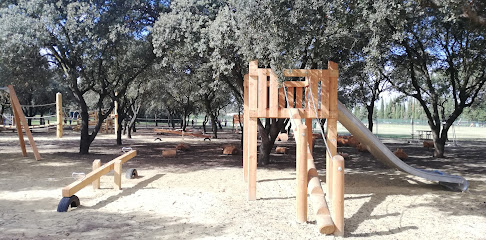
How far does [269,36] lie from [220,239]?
14.5ft

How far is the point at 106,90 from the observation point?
15.5 m

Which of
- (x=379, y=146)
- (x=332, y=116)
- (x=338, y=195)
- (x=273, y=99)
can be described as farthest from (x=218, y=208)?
(x=379, y=146)

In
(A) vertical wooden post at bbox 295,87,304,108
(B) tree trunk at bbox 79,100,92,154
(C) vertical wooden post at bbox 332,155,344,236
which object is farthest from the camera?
(B) tree trunk at bbox 79,100,92,154

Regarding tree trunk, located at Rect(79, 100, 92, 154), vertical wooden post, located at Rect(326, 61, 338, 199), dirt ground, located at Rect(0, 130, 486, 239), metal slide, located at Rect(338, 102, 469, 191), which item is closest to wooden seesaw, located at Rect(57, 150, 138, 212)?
dirt ground, located at Rect(0, 130, 486, 239)

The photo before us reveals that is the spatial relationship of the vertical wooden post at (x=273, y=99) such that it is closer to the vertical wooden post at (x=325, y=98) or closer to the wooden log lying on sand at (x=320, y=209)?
the vertical wooden post at (x=325, y=98)

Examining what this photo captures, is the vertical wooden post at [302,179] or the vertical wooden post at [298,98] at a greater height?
the vertical wooden post at [298,98]

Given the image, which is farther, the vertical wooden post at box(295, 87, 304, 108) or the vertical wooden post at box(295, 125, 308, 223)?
the vertical wooden post at box(295, 87, 304, 108)

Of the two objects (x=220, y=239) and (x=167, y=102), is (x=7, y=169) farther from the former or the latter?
(x=167, y=102)

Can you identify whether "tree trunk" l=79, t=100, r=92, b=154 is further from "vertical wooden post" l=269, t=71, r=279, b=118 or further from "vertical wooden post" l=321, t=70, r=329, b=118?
"vertical wooden post" l=321, t=70, r=329, b=118

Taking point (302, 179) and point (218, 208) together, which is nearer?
point (302, 179)

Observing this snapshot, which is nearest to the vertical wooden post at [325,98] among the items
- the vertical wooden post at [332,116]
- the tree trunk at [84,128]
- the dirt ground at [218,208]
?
the vertical wooden post at [332,116]

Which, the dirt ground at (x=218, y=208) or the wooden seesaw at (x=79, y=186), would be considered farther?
the wooden seesaw at (x=79, y=186)

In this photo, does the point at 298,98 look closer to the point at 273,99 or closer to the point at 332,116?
the point at 273,99

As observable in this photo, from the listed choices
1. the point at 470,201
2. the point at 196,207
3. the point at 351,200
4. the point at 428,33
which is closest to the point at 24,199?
the point at 196,207
